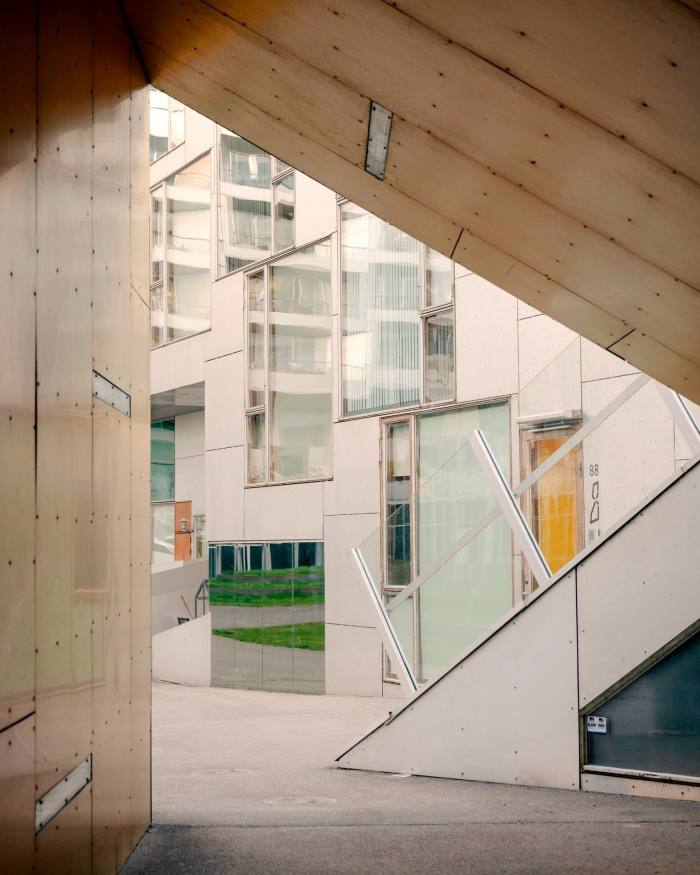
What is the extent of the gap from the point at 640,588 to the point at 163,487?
2179 centimetres

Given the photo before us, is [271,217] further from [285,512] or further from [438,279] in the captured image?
[285,512]

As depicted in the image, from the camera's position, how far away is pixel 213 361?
21.2 meters

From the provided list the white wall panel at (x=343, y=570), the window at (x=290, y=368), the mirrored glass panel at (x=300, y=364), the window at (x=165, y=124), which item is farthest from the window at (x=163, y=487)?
the white wall panel at (x=343, y=570)

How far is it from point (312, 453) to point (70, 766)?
14.2m

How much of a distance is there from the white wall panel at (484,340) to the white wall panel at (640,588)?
6.63 metres

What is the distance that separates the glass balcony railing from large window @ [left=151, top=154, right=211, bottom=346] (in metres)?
13.6

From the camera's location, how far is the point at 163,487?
28234mm

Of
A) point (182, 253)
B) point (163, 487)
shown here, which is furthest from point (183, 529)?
point (182, 253)

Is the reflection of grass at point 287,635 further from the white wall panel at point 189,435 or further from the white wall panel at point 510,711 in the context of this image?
the white wall panel at point 510,711

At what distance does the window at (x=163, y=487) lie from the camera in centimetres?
2778

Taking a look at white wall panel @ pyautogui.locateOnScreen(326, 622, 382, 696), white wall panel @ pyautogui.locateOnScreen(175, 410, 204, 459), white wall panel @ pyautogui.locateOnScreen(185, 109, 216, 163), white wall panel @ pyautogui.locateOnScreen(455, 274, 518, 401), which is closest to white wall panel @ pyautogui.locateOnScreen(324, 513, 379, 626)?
white wall panel @ pyautogui.locateOnScreen(326, 622, 382, 696)

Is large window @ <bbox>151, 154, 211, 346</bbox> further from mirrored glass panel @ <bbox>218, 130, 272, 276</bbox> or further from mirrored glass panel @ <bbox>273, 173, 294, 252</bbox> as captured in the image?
mirrored glass panel @ <bbox>273, 173, 294, 252</bbox>

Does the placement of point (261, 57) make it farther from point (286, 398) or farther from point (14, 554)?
point (286, 398)

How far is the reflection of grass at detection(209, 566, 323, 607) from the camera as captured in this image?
18219 mm
